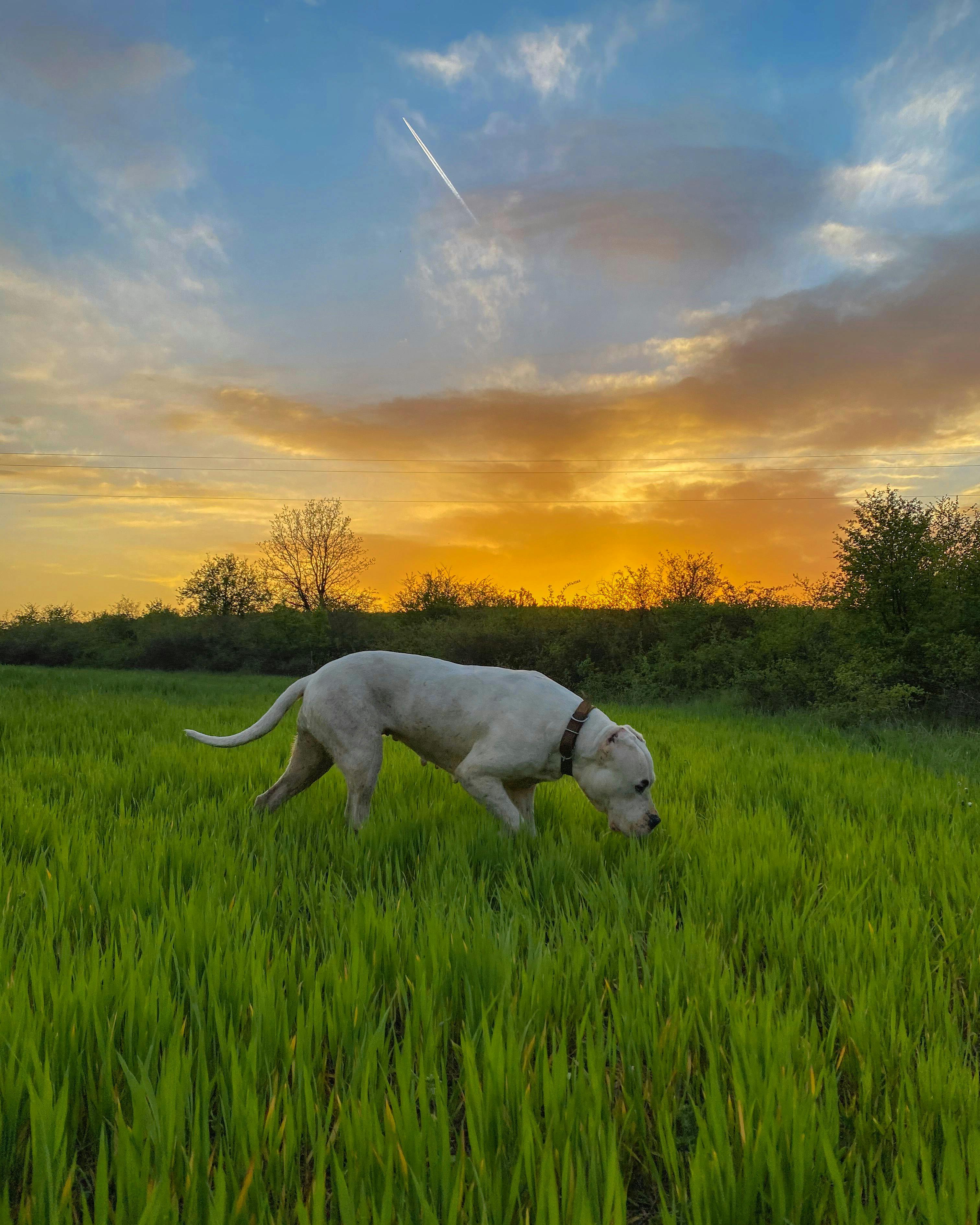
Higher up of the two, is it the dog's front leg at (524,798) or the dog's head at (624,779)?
the dog's head at (624,779)

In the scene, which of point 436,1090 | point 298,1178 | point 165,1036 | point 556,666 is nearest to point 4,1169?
point 165,1036

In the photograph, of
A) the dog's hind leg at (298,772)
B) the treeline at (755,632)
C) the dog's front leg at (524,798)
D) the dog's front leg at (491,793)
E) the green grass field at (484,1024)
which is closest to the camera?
the green grass field at (484,1024)

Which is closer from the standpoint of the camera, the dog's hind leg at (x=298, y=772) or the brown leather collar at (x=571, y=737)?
the brown leather collar at (x=571, y=737)

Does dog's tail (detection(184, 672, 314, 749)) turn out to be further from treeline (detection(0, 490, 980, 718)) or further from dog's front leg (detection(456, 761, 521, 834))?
treeline (detection(0, 490, 980, 718))

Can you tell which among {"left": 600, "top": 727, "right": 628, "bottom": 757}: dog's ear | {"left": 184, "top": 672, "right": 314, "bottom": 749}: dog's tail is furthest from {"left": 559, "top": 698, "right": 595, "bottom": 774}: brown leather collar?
{"left": 184, "top": 672, "right": 314, "bottom": 749}: dog's tail

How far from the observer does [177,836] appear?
3.71 metres

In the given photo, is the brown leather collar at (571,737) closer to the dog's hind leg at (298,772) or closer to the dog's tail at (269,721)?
the dog's hind leg at (298,772)

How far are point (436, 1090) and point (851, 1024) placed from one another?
4.20ft

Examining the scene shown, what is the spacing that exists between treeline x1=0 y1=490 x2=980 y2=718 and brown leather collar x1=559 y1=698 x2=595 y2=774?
864 cm

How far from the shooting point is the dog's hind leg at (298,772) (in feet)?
15.3

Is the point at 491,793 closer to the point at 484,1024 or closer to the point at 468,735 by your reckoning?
the point at 468,735

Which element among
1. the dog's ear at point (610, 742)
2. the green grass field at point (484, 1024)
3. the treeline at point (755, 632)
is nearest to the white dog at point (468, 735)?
the dog's ear at point (610, 742)

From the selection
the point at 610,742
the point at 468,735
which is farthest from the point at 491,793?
the point at 610,742

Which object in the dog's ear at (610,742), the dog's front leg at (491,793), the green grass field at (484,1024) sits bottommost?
the green grass field at (484,1024)
